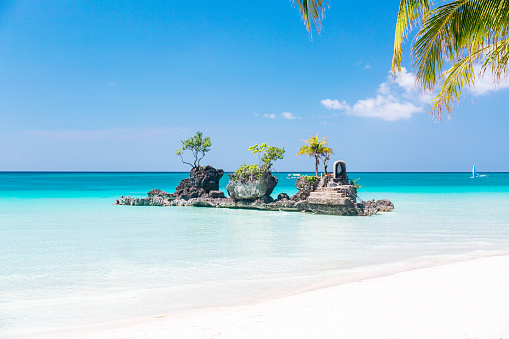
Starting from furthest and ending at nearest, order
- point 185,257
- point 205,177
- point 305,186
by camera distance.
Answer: point 205,177 → point 305,186 → point 185,257

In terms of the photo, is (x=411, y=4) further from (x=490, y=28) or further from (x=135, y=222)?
(x=135, y=222)

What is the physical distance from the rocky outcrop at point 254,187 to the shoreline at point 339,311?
1579 centimetres

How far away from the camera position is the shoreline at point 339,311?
3.86 meters

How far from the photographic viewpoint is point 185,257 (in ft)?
29.7

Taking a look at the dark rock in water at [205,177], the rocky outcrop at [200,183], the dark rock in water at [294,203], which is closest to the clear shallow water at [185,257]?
the dark rock in water at [294,203]

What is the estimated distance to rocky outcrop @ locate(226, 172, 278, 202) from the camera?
72.4ft

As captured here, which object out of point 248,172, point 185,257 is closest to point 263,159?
point 248,172

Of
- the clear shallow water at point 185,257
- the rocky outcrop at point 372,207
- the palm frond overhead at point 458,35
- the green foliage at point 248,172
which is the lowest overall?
the clear shallow water at point 185,257

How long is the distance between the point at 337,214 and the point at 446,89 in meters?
12.9

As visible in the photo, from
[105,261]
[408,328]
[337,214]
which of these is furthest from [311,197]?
[408,328]

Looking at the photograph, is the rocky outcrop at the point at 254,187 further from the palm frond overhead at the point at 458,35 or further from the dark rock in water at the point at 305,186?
the palm frond overhead at the point at 458,35

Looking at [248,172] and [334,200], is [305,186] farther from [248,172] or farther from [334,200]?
[248,172]

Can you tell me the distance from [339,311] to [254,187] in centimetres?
1788

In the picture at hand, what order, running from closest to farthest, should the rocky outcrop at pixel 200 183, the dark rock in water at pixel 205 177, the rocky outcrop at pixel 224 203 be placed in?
1. the rocky outcrop at pixel 224 203
2. the rocky outcrop at pixel 200 183
3. the dark rock in water at pixel 205 177
